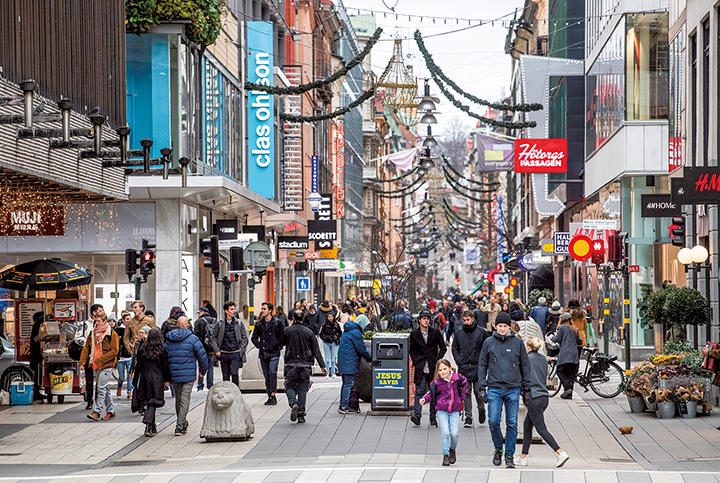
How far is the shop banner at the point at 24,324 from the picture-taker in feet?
76.6

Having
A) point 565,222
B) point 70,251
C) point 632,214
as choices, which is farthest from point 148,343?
point 565,222

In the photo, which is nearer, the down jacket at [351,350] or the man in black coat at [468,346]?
the man in black coat at [468,346]

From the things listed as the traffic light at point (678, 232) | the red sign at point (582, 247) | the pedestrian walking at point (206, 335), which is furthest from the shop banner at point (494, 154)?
the pedestrian walking at point (206, 335)

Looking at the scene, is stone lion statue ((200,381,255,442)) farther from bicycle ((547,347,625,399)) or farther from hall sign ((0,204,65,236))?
bicycle ((547,347,625,399))

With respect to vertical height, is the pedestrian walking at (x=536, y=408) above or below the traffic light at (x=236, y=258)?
below

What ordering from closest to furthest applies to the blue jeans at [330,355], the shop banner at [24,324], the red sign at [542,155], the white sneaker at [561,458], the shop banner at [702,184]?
the white sneaker at [561,458]
the shop banner at [702,184]
the shop banner at [24,324]
the blue jeans at [330,355]
the red sign at [542,155]

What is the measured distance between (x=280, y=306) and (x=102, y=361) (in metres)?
8.02

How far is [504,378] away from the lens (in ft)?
47.2

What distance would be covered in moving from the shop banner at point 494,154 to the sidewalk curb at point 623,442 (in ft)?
135

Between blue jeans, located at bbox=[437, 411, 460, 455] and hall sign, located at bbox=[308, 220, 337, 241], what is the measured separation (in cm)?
4064

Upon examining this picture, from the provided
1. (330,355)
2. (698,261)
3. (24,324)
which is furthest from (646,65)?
(24,324)

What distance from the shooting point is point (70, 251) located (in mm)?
33594

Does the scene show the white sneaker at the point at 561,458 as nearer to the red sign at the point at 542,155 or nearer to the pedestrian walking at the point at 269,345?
the pedestrian walking at the point at 269,345

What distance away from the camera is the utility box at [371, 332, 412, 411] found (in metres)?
19.4
